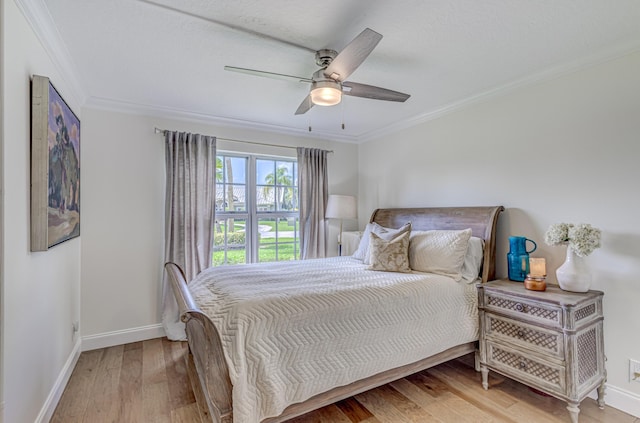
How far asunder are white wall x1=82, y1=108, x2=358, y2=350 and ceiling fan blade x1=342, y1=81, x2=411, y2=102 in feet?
6.97

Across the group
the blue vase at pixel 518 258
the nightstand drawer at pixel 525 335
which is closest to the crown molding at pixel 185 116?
the blue vase at pixel 518 258

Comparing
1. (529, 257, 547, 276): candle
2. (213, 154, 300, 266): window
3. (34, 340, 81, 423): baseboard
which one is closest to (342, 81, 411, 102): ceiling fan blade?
(529, 257, 547, 276): candle

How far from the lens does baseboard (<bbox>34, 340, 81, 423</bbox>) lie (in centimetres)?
186

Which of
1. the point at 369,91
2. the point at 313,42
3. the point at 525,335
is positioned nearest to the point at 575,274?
the point at 525,335

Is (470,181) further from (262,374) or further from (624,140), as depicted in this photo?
(262,374)

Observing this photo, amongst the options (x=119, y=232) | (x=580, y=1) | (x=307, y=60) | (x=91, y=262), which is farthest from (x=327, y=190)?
(x=580, y=1)

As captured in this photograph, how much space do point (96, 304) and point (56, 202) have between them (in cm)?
151

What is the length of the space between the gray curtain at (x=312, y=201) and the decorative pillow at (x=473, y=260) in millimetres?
1989

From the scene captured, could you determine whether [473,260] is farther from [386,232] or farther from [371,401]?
[371,401]

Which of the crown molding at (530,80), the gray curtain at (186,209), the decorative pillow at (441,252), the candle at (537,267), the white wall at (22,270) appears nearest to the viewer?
the white wall at (22,270)

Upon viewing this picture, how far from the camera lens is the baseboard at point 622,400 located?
1992 millimetres

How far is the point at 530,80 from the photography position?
252 cm

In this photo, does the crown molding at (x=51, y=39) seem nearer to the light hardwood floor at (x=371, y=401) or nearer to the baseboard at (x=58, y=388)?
the baseboard at (x=58, y=388)

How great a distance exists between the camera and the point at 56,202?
78.0 inches
